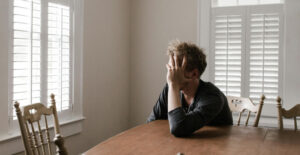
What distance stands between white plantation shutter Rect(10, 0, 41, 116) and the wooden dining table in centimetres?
98

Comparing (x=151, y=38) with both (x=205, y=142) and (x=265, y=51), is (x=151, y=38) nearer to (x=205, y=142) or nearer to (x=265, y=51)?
(x=265, y=51)

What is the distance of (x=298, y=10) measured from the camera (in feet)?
10.1

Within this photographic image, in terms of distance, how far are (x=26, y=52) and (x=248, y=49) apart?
81.9 inches

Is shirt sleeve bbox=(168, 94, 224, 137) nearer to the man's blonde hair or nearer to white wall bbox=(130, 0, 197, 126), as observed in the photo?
the man's blonde hair

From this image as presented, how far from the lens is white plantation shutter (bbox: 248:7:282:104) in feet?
10.4

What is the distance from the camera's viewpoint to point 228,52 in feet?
11.0

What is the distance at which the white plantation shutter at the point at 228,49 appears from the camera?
331 cm

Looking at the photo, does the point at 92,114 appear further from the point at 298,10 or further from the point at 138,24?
the point at 298,10

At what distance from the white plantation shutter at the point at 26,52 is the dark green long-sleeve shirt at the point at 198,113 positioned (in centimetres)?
93

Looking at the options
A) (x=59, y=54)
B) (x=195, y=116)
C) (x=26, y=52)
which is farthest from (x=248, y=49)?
(x=26, y=52)

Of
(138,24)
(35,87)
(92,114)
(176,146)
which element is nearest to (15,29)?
(35,87)

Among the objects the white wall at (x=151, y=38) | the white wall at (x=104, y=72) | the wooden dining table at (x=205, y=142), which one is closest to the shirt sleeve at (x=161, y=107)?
the wooden dining table at (x=205, y=142)

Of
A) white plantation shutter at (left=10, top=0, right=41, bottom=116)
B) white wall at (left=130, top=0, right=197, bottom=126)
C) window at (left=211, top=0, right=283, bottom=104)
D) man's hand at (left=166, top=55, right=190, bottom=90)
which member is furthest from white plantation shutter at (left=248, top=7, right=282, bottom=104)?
white plantation shutter at (left=10, top=0, right=41, bottom=116)

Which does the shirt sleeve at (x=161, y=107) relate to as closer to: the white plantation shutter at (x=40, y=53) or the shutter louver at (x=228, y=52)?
the white plantation shutter at (x=40, y=53)
